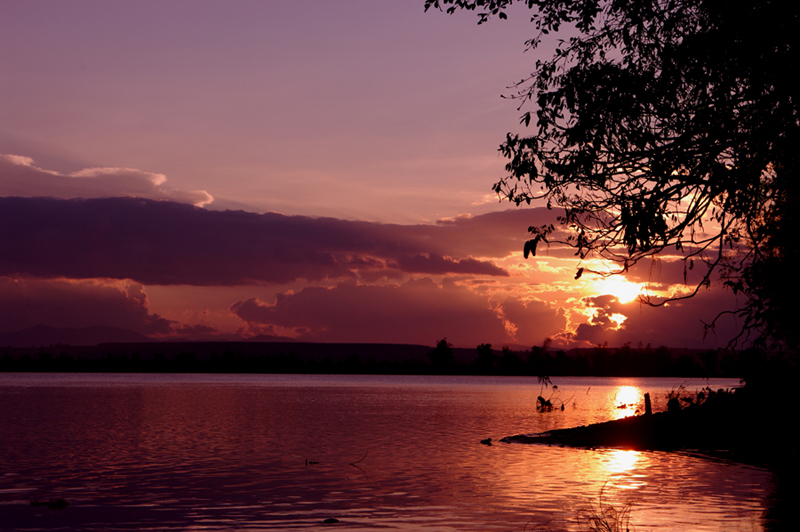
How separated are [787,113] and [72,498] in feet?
79.8

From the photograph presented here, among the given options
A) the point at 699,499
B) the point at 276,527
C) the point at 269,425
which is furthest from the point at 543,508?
the point at 269,425

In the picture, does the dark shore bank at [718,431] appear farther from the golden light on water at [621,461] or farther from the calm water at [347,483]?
the calm water at [347,483]

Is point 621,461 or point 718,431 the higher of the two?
point 718,431

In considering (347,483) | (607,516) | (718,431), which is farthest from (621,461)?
(607,516)

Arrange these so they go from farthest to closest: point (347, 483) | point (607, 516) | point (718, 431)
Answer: point (718, 431) < point (347, 483) < point (607, 516)

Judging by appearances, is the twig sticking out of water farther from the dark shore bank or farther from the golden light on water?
the dark shore bank

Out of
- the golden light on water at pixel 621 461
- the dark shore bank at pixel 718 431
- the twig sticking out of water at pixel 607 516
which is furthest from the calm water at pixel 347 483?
the dark shore bank at pixel 718 431

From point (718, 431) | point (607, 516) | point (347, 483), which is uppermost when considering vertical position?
point (718, 431)

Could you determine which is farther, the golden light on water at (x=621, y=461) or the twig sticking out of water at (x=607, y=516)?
the golden light on water at (x=621, y=461)

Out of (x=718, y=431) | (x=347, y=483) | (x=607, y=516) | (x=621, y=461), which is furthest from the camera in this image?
(x=718, y=431)

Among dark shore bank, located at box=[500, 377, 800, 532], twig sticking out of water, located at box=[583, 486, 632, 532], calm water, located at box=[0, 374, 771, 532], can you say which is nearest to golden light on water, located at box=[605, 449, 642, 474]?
calm water, located at box=[0, 374, 771, 532]

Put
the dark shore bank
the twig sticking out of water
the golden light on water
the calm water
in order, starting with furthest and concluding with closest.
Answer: the dark shore bank
the golden light on water
the calm water
the twig sticking out of water

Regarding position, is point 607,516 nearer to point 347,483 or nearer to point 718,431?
point 347,483

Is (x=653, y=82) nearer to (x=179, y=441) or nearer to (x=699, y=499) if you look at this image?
(x=699, y=499)
